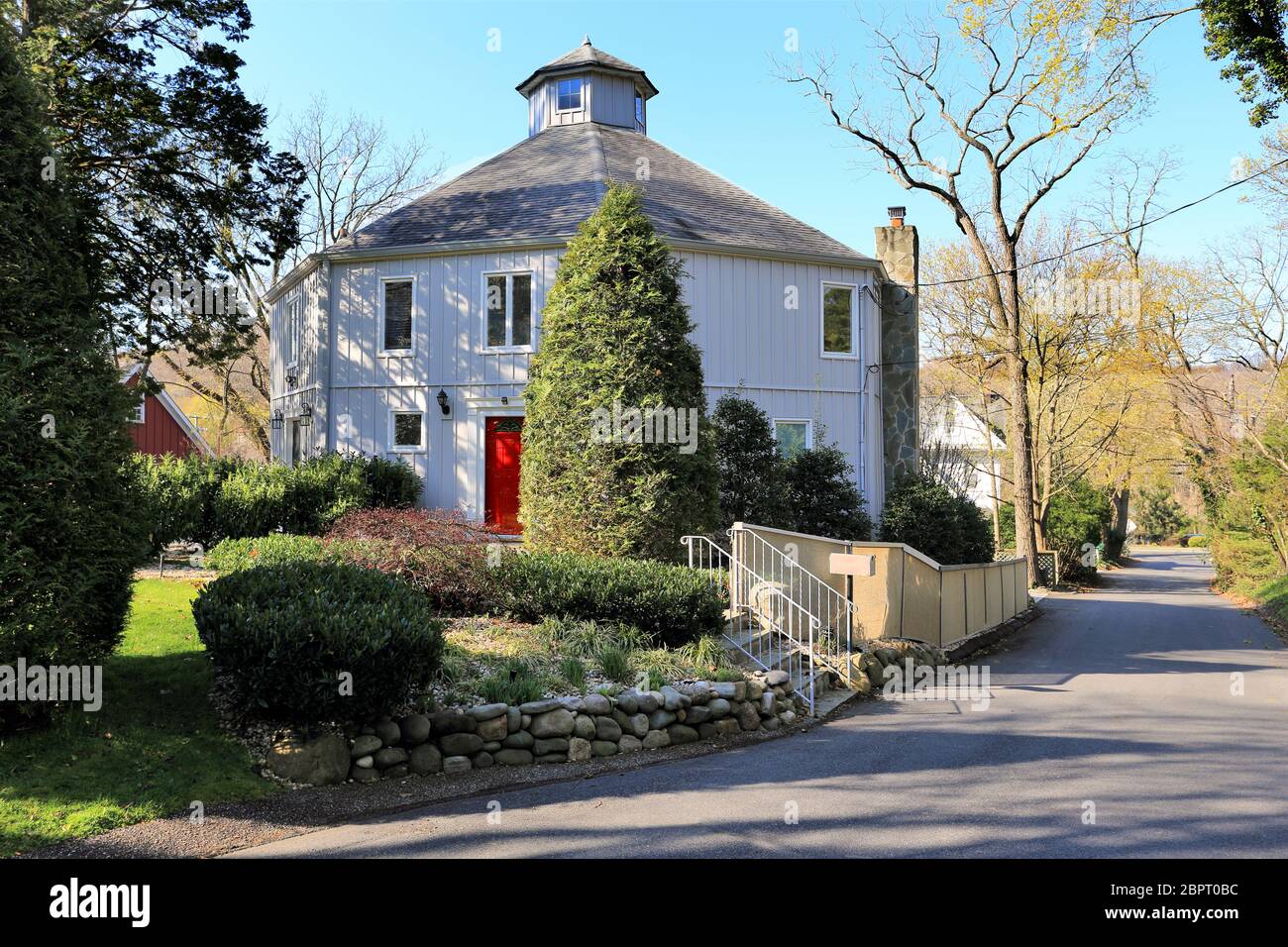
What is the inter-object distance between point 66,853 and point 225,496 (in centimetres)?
992

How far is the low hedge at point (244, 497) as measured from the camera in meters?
13.6

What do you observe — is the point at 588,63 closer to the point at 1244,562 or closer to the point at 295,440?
Answer: the point at 295,440

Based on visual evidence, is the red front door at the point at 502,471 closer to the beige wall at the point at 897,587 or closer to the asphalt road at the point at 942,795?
the beige wall at the point at 897,587

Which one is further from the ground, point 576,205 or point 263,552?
point 576,205

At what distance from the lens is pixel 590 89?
22641mm

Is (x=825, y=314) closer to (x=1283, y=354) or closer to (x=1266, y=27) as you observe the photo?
(x=1266, y=27)

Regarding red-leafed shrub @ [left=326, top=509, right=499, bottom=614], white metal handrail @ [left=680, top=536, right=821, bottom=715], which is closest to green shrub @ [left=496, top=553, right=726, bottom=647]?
red-leafed shrub @ [left=326, top=509, right=499, bottom=614]

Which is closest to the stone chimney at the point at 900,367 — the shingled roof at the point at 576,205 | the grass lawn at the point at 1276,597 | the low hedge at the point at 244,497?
the shingled roof at the point at 576,205

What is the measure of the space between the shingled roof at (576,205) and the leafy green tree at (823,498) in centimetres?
456

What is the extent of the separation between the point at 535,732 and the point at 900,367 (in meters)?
15.4

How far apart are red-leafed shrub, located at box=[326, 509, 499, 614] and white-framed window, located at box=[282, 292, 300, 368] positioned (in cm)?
1204

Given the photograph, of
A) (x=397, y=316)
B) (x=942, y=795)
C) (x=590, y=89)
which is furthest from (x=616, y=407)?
(x=590, y=89)
